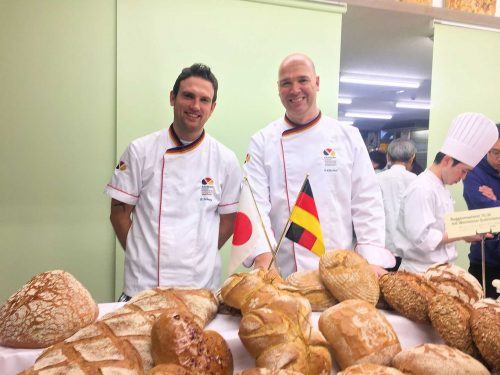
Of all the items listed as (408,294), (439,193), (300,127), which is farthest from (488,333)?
(439,193)

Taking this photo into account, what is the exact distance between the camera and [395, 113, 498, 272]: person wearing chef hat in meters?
2.13

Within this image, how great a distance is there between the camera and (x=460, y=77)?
327 cm

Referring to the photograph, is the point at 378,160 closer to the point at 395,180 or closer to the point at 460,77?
the point at 395,180

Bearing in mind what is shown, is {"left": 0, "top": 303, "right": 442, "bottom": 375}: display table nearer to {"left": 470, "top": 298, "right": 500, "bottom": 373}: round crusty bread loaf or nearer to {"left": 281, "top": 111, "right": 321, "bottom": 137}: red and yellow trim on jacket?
{"left": 470, "top": 298, "right": 500, "bottom": 373}: round crusty bread loaf

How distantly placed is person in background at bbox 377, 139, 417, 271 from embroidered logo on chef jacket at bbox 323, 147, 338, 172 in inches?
57.7

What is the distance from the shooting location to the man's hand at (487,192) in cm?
240

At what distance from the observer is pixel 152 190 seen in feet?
6.23

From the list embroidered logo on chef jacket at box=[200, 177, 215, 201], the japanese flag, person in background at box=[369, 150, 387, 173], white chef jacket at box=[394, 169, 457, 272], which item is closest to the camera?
the japanese flag

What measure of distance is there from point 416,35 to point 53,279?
3.37 meters

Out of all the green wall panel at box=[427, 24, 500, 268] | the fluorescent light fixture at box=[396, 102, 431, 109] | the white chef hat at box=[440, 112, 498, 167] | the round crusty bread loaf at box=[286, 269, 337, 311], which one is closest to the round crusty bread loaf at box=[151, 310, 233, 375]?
the round crusty bread loaf at box=[286, 269, 337, 311]

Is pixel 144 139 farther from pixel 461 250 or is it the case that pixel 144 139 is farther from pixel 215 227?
pixel 461 250

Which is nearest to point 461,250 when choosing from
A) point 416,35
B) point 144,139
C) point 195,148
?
point 416,35

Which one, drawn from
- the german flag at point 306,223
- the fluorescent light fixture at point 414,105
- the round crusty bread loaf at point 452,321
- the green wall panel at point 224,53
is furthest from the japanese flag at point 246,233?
the fluorescent light fixture at point 414,105

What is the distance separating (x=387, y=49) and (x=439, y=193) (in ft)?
7.08
